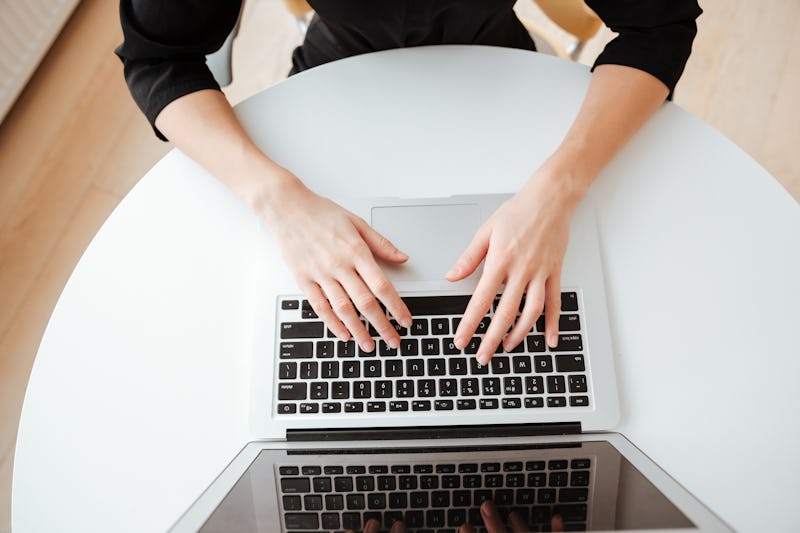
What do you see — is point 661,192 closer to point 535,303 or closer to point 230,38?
point 535,303

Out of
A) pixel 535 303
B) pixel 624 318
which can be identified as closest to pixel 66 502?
pixel 535 303

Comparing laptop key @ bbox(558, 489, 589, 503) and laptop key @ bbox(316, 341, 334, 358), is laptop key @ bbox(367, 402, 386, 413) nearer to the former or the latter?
laptop key @ bbox(316, 341, 334, 358)

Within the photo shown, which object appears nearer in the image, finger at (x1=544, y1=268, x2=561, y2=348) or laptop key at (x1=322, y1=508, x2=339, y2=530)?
laptop key at (x1=322, y1=508, x2=339, y2=530)

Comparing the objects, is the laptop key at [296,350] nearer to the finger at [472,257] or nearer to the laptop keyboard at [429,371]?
the laptop keyboard at [429,371]

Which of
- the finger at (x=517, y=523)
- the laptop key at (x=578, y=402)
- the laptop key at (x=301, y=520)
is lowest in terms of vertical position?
the finger at (x=517, y=523)

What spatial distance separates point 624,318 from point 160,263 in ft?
1.88

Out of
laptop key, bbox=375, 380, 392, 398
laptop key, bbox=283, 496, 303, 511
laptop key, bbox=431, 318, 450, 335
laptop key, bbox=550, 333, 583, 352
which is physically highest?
laptop key, bbox=431, 318, 450, 335

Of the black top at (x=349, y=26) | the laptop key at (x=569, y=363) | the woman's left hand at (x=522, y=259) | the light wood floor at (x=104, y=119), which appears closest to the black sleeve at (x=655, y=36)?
the black top at (x=349, y=26)

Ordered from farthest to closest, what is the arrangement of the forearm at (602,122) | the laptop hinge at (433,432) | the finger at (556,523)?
the forearm at (602,122) < the laptop hinge at (433,432) < the finger at (556,523)

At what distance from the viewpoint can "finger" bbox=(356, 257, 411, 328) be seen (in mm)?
643

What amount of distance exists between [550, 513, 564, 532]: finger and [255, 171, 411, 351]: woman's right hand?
0.79 feet

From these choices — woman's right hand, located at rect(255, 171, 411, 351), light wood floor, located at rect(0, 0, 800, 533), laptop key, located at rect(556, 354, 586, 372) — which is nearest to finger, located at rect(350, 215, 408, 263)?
woman's right hand, located at rect(255, 171, 411, 351)

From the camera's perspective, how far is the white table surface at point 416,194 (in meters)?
0.62

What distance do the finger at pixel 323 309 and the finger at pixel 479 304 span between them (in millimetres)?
128
